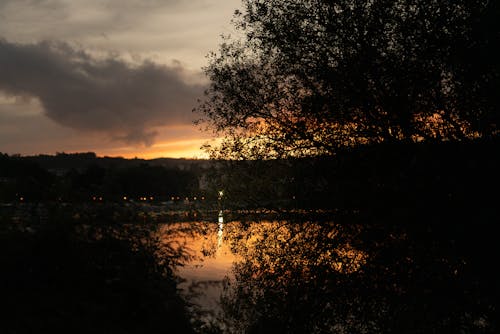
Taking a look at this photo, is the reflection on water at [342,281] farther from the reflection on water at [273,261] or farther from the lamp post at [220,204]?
the lamp post at [220,204]

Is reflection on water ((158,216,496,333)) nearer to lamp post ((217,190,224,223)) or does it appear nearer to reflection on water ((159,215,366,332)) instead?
reflection on water ((159,215,366,332))

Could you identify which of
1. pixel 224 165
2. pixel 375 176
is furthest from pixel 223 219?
pixel 375 176

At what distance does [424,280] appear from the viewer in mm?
11930

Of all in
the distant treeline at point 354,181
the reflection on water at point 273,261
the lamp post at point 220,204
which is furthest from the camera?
the lamp post at point 220,204

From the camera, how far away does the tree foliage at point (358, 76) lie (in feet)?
40.2

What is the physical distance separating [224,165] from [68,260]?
17.0 feet

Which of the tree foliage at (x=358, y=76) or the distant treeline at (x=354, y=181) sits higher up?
the tree foliage at (x=358, y=76)

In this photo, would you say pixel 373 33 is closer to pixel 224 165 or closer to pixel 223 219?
pixel 224 165

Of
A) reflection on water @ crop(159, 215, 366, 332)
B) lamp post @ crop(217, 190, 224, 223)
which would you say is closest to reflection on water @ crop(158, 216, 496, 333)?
reflection on water @ crop(159, 215, 366, 332)

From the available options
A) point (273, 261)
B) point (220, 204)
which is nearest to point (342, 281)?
point (273, 261)

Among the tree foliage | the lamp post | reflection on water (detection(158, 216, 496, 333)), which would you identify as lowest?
reflection on water (detection(158, 216, 496, 333))

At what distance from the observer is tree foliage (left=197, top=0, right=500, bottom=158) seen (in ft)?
40.2

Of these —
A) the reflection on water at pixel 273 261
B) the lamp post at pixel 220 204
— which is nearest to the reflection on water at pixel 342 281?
the reflection on water at pixel 273 261

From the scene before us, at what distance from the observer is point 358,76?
13.5 m
